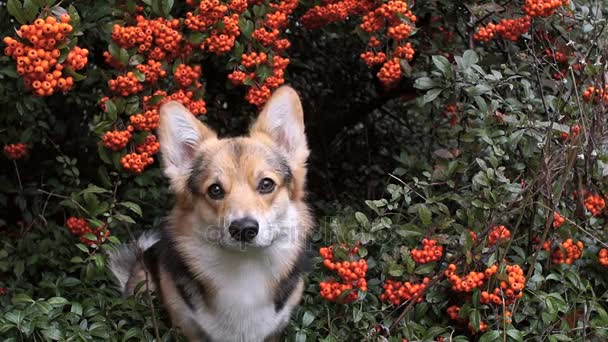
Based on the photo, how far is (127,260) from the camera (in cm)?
409

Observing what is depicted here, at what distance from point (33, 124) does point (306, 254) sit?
180 cm

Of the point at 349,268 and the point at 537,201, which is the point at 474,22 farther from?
the point at 349,268

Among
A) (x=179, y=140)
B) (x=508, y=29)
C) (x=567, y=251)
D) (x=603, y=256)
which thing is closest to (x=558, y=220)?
(x=567, y=251)

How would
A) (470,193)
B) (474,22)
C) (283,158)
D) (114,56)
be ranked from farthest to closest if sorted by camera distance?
(474,22), (470,193), (283,158), (114,56)

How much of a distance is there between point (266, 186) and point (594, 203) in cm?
157

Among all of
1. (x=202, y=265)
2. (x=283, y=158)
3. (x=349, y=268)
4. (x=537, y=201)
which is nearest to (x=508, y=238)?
(x=537, y=201)

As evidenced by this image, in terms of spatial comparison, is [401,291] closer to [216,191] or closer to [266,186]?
[266,186]

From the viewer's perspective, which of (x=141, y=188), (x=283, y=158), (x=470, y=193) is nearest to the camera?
(x=283, y=158)

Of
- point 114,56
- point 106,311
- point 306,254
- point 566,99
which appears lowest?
point 106,311

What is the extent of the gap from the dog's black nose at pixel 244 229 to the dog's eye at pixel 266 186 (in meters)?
0.23

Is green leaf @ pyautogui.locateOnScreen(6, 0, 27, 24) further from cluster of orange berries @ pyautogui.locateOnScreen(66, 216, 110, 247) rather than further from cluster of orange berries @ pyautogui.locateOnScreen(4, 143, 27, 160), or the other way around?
cluster of orange berries @ pyautogui.locateOnScreen(4, 143, 27, 160)

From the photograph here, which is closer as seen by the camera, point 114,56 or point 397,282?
point 114,56

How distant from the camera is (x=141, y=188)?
4395 mm

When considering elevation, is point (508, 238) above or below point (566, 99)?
below
